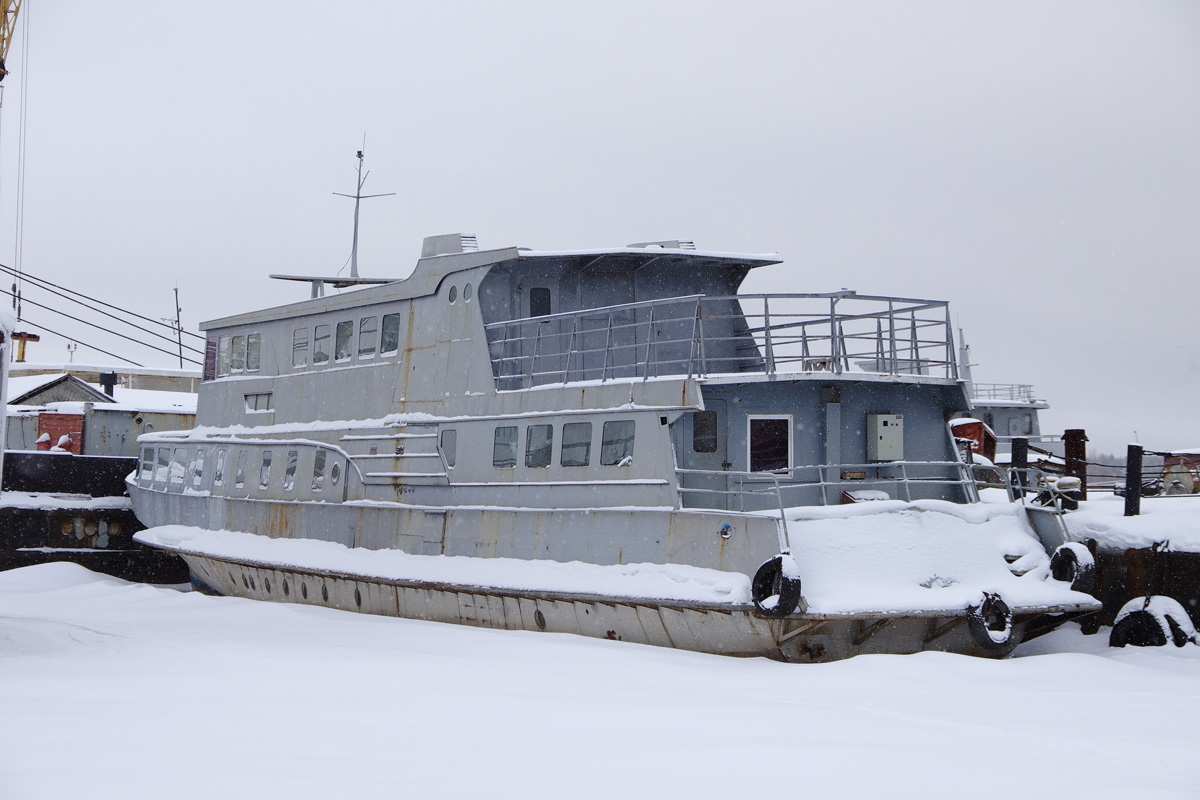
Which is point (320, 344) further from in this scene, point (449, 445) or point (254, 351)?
point (449, 445)

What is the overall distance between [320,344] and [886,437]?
376 inches

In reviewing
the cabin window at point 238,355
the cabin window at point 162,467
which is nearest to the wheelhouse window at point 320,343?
the cabin window at point 238,355

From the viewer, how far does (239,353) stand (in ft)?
65.8

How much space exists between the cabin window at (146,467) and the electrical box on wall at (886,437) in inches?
586

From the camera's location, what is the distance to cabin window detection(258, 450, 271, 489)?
18297 mm

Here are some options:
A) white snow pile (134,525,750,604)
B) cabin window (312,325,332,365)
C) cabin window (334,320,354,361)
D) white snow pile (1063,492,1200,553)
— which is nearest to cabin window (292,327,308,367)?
cabin window (312,325,332,365)

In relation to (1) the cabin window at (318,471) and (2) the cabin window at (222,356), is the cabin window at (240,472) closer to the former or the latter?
(2) the cabin window at (222,356)

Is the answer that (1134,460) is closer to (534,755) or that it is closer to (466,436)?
(466,436)

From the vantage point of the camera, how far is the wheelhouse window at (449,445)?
596 inches

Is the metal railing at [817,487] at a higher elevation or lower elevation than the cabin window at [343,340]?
lower

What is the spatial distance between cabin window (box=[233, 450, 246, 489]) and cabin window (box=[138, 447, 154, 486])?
349 cm

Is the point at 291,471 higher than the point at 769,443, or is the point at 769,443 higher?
the point at 769,443

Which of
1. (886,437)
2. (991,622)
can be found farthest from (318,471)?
(991,622)

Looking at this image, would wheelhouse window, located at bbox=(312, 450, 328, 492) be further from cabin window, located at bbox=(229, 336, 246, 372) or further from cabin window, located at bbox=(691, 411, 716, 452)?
cabin window, located at bbox=(691, 411, 716, 452)
